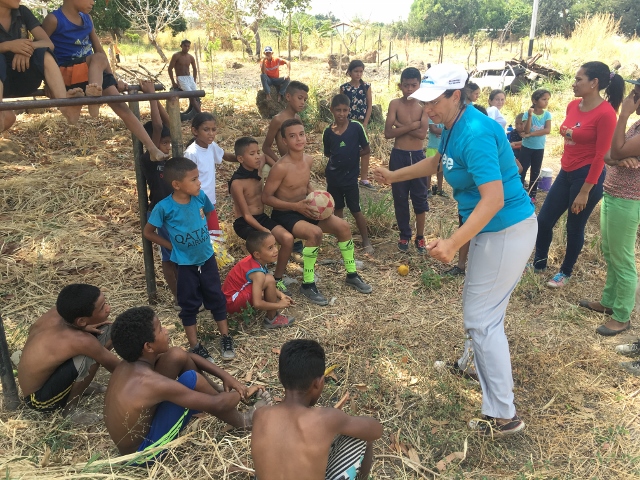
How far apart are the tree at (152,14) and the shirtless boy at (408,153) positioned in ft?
39.1

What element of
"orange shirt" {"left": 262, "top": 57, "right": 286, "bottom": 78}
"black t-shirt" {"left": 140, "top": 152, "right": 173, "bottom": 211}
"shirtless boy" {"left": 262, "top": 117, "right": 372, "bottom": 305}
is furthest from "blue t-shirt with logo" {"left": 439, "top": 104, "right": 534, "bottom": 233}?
"orange shirt" {"left": 262, "top": 57, "right": 286, "bottom": 78}

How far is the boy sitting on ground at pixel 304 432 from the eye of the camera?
217 cm

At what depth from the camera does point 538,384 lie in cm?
353

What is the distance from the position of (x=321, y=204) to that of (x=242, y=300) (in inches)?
46.5

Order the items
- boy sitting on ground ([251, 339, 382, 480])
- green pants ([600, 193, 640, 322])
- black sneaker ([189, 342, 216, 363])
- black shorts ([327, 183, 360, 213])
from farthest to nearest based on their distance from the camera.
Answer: black shorts ([327, 183, 360, 213])
green pants ([600, 193, 640, 322])
black sneaker ([189, 342, 216, 363])
boy sitting on ground ([251, 339, 382, 480])

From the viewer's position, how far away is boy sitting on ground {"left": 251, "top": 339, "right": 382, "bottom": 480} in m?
2.17

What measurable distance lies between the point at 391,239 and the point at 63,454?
4207 millimetres

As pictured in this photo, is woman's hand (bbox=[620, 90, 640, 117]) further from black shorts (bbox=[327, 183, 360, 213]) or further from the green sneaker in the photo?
Result: the green sneaker

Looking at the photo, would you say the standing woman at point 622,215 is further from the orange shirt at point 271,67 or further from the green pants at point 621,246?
the orange shirt at point 271,67

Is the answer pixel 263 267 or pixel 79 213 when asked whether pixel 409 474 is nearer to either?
pixel 263 267

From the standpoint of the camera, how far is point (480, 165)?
8.54 ft

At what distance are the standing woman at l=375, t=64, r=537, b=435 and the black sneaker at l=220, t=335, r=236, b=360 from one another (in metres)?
1.84

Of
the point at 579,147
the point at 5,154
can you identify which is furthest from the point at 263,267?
the point at 5,154

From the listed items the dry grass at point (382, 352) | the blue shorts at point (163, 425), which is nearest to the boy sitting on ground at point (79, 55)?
the dry grass at point (382, 352)
